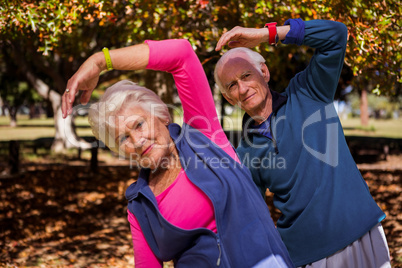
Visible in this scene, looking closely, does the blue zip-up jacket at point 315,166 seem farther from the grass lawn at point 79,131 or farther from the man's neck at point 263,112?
the grass lawn at point 79,131

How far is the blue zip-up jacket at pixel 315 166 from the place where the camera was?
2363mm

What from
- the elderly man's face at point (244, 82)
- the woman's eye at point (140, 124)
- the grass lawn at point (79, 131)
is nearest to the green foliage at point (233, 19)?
the elderly man's face at point (244, 82)

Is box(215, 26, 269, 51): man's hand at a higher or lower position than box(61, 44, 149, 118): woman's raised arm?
higher

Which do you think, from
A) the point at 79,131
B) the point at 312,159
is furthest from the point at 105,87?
the point at 79,131

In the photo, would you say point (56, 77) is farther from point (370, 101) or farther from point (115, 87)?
point (370, 101)

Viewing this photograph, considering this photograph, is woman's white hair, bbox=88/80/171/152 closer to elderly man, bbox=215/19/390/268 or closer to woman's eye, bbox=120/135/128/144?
woman's eye, bbox=120/135/128/144

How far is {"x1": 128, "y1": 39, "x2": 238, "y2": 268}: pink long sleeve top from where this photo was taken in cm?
188

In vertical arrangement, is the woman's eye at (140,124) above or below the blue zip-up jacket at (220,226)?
above

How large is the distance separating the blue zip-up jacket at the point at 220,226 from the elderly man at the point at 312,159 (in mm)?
535

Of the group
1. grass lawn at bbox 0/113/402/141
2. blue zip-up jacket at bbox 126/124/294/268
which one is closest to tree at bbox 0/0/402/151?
blue zip-up jacket at bbox 126/124/294/268

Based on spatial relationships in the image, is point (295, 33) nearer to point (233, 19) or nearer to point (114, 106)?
point (114, 106)

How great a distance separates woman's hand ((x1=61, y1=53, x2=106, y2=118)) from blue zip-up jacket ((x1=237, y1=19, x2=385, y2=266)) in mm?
1009

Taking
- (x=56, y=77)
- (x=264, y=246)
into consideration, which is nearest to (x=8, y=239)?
(x=264, y=246)

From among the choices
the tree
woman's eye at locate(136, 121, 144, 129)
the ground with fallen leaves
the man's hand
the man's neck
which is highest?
the man's hand
